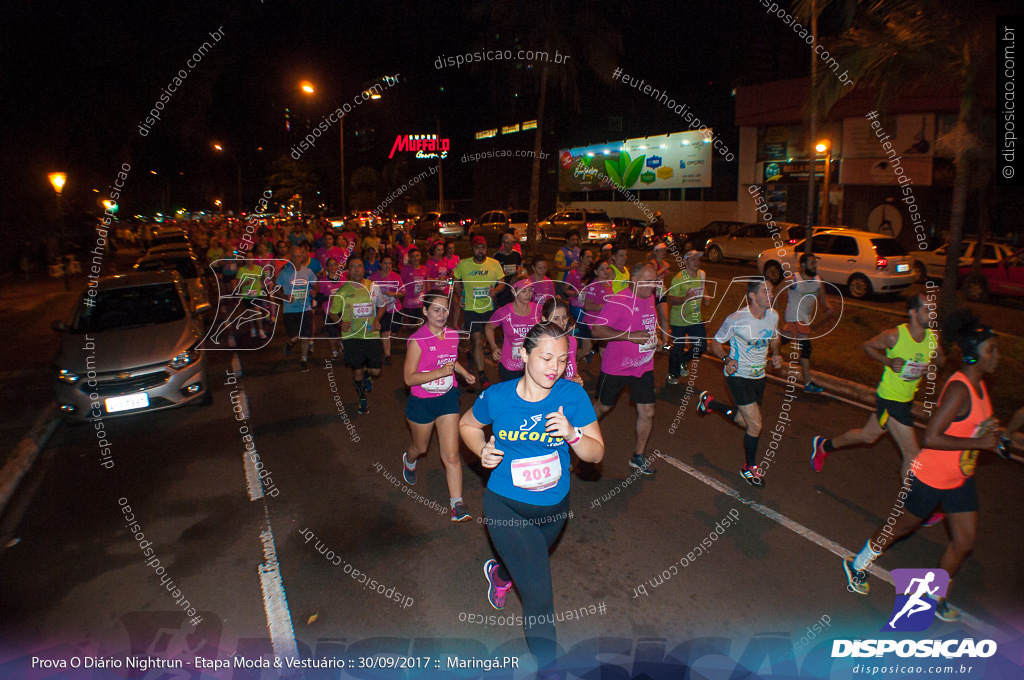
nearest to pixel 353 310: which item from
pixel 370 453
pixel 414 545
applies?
pixel 370 453

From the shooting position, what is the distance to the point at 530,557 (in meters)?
3.41

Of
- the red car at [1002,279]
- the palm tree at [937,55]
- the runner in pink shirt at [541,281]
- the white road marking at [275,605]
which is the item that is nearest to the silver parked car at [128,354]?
the white road marking at [275,605]

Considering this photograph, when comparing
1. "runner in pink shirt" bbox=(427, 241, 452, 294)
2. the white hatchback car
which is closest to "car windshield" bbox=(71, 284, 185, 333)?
"runner in pink shirt" bbox=(427, 241, 452, 294)

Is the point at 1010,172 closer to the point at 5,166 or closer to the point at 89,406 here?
the point at 89,406

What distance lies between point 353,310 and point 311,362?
12.2 feet

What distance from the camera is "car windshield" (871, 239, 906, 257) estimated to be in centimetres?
1681

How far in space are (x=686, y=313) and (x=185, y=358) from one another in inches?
262

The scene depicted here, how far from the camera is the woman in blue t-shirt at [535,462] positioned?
337cm

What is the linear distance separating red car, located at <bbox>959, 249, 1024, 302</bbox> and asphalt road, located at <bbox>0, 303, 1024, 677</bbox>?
1119cm

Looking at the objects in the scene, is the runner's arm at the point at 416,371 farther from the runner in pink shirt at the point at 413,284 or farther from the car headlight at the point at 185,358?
the runner in pink shirt at the point at 413,284


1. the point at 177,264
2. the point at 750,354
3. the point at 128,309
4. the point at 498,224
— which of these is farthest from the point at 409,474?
the point at 498,224

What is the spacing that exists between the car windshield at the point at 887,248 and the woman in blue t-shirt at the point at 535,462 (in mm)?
16271

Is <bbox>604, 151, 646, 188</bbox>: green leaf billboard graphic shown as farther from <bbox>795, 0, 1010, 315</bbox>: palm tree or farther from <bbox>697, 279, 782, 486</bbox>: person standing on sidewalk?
<bbox>697, 279, 782, 486</bbox>: person standing on sidewalk

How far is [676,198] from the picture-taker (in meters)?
37.3
